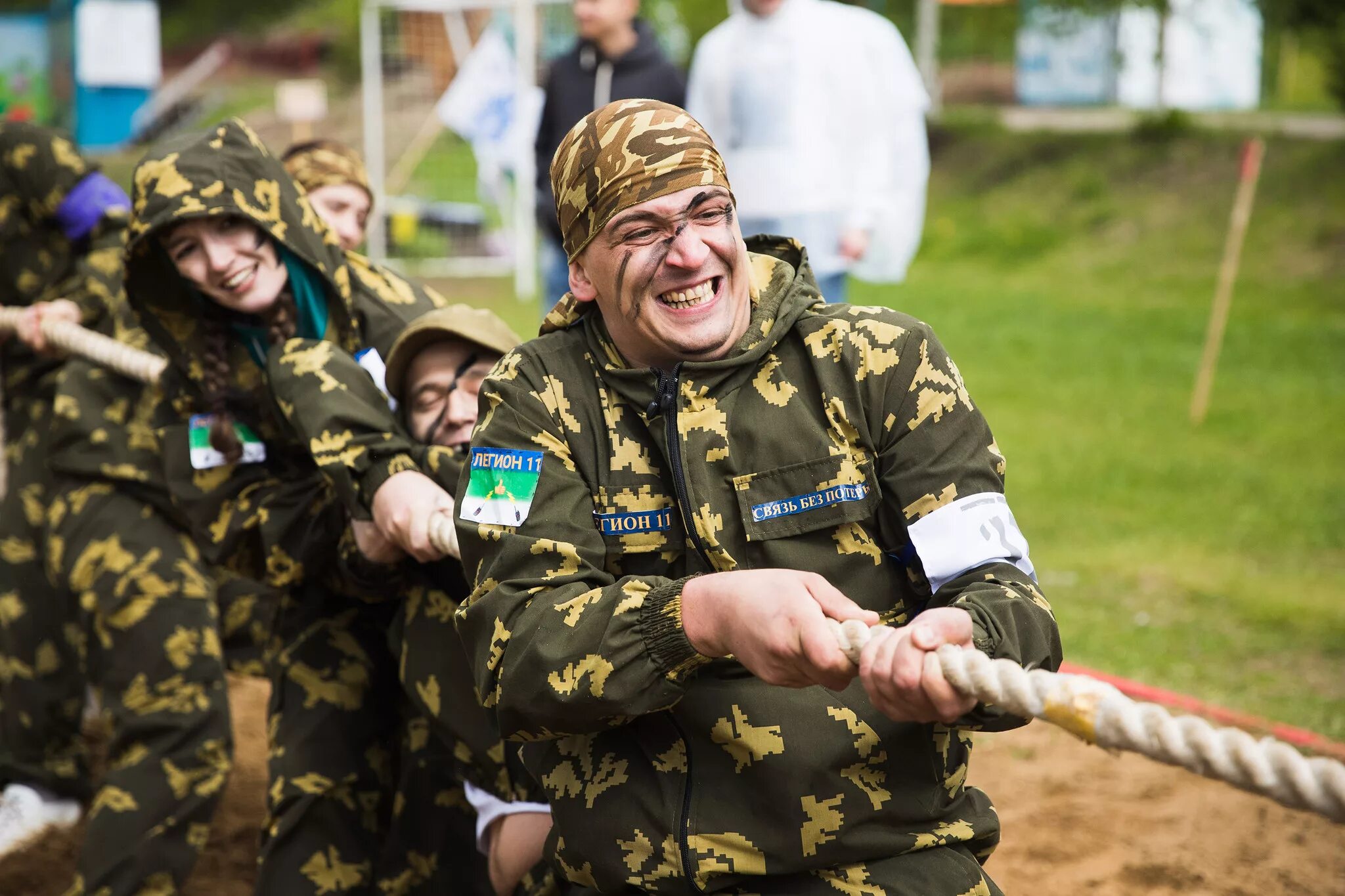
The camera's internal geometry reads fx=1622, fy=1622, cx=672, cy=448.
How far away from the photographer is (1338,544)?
8555 mm

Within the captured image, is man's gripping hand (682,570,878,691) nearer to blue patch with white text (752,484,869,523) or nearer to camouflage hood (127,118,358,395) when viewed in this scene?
blue patch with white text (752,484,869,523)

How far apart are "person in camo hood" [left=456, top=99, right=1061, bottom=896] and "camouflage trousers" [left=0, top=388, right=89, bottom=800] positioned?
334cm

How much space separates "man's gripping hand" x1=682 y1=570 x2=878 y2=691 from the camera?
229 centimetres

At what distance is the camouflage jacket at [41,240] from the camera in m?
5.98

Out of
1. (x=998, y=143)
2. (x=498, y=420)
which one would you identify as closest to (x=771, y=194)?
(x=498, y=420)

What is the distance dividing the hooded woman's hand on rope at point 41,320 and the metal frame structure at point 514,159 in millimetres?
11206

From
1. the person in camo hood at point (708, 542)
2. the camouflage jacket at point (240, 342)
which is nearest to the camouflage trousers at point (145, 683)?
the camouflage jacket at point (240, 342)

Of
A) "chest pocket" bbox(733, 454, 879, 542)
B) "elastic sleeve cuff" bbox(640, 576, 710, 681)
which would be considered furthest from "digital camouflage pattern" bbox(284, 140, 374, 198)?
"elastic sleeve cuff" bbox(640, 576, 710, 681)

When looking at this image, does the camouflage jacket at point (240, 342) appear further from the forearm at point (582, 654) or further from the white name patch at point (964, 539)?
the white name patch at point (964, 539)

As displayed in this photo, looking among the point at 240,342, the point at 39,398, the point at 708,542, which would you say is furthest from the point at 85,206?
the point at 708,542

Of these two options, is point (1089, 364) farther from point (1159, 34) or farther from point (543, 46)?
point (1159, 34)

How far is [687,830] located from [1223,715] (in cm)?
367

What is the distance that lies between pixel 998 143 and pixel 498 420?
19.8m

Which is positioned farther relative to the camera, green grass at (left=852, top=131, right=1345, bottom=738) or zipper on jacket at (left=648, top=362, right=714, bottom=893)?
green grass at (left=852, top=131, right=1345, bottom=738)
